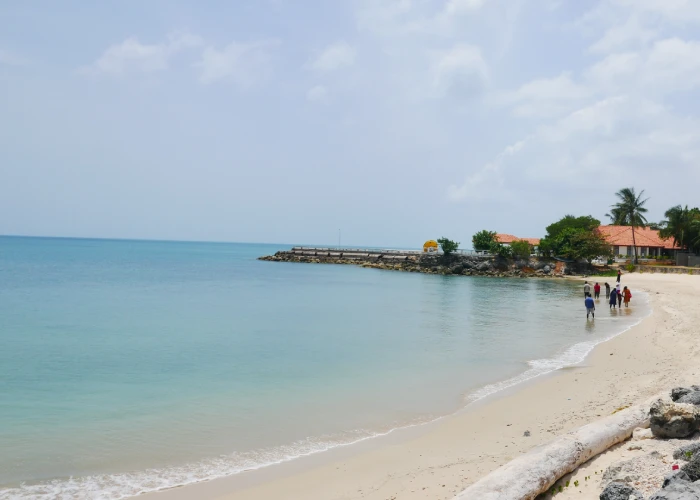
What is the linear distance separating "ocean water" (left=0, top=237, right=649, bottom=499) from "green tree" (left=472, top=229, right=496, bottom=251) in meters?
38.0

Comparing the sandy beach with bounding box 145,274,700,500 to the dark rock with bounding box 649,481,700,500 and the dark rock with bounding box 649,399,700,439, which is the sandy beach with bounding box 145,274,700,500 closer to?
the dark rock with bounding box 649,481,700,500

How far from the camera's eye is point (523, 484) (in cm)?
605

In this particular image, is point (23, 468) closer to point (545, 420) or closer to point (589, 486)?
point (589, 486)

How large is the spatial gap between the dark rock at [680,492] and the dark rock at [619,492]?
1.98 ft

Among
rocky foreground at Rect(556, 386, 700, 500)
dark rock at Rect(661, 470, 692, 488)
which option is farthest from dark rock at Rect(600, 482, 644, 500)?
dark rock at Rect(661, 470, 692, 488)

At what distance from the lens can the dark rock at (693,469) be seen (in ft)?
17.6

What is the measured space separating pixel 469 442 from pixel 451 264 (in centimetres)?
6080

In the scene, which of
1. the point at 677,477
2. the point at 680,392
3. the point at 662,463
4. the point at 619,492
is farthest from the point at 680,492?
the point at 680,392

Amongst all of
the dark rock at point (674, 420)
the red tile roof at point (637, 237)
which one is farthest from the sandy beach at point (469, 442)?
the red tile roof at point (637, 237)

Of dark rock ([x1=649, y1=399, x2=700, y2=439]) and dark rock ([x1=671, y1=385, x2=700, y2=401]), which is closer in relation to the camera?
dark rock ([x1=649, y1=399, x2=700, y2=439])

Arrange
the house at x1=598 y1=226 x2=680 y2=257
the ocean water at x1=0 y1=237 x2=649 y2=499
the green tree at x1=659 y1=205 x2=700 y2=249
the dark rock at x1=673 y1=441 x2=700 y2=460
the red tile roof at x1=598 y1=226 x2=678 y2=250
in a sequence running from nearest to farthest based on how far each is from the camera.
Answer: the dark rock at x1=673 y1=441 x2=700 y2=460 < the ocean water at x1=0 y1=237 x2=649 y2=499 < the green tree at x1=659 y1=205 x2=700 y2=249 < the house at x1=598 y1=226 x2=680 y2=257 < the red tile roof at x1=598 y1=226 x2=678 y2=250

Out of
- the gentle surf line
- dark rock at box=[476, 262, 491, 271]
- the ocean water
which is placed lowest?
the gentle surf line

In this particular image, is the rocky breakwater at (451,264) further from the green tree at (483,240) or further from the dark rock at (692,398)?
the dark rock at (692,398)

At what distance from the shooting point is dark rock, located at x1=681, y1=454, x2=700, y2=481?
17.6 feet
